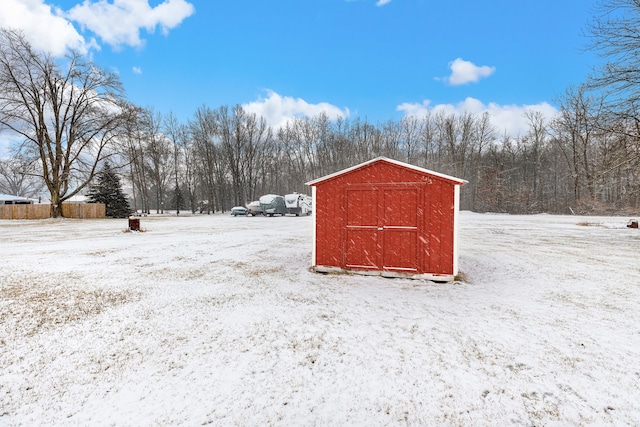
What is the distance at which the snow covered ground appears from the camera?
261cm

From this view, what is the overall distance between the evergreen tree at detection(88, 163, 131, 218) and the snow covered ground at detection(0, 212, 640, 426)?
28020 millimetres

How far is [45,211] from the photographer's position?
2736cm

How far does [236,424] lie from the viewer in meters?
2.45

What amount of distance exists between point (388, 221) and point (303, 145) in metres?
42.6

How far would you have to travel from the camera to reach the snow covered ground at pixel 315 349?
8.57ft

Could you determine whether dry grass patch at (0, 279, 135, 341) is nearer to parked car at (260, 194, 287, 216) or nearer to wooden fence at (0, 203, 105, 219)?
parked car at (260, 194, 287, 216)

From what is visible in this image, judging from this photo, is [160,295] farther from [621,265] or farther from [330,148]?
[330,148]

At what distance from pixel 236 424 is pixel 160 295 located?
147 inches

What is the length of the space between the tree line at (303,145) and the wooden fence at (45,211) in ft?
5.33

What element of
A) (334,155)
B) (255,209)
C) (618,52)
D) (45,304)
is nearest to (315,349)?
(45,304)

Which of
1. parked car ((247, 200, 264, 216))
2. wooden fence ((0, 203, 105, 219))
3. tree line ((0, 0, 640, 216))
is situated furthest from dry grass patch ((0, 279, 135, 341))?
wooden fence ((0, 203, 105, 219))

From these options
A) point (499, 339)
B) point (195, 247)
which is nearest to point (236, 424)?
point (499, 339)

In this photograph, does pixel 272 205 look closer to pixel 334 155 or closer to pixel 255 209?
pixel 255 209

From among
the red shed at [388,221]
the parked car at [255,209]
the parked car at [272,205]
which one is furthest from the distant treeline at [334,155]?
the red shed at [388,221]
